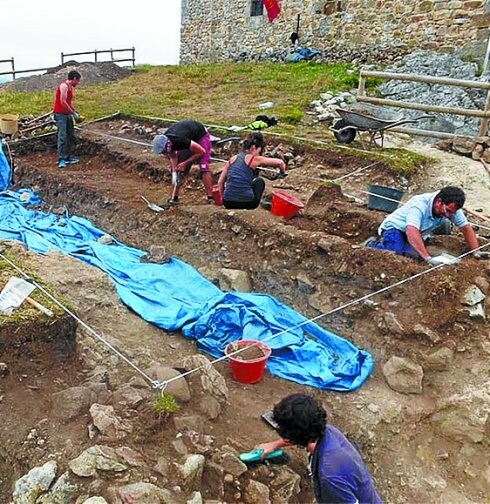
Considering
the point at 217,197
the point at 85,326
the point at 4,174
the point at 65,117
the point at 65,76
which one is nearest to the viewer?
the point at 85,326

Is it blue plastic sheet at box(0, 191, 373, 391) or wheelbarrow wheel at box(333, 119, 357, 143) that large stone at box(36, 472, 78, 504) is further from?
wheelbarrow wheel at box(333, 119, 357, 143)

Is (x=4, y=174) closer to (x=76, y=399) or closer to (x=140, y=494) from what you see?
(x=76, y=399)

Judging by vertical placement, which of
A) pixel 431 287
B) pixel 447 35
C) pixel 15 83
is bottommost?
pixel 15 83

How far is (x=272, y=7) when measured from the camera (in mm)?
17734

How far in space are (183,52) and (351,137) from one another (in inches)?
586

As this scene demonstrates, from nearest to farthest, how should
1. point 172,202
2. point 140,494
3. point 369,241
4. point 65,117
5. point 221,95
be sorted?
point 140,494, point 369,241, point 172,202, point 65,117, point 221,95

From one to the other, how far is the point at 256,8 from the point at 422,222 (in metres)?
15.5

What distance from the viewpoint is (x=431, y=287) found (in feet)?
16.6

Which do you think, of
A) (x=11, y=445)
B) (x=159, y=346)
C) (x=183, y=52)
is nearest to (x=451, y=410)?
(x=159, y=346)

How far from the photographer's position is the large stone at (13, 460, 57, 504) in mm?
3139

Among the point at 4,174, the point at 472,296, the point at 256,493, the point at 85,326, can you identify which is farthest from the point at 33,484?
the point at 4,174

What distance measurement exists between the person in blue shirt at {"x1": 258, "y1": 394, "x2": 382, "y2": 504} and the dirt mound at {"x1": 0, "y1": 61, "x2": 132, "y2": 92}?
1792 centimetres

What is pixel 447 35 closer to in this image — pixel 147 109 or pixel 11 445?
pixel 147 109

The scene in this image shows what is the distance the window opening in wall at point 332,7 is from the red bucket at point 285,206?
11283 mm
